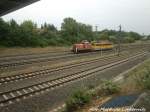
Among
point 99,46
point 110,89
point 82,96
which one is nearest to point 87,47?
point 99,46

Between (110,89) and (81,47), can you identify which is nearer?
(110,89)

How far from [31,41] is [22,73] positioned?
92.3ft

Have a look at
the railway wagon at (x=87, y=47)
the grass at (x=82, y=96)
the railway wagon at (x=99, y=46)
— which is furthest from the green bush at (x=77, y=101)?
the railway wagon at (x=99, y=46)

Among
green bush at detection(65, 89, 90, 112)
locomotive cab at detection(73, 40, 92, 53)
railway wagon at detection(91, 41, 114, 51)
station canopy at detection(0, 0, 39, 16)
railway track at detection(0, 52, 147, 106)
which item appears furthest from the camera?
railway wagon at detection(91, 41, 114, 51)

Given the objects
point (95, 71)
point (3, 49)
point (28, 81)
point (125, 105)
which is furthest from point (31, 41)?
point (125, 105)

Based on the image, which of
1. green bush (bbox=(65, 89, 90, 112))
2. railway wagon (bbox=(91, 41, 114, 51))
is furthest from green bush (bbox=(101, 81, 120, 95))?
railway wagon (bbox=(91, 41, 114, 51))

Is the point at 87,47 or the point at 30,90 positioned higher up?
the point at 87,47

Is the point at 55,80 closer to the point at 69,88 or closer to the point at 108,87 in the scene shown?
the point at 69,88

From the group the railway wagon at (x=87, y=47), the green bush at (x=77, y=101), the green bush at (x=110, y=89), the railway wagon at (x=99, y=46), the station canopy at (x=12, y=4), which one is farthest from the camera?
the railway wagon at (x=99, y=46)

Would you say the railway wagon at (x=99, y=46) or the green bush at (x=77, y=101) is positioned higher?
the railway wagon at (x=99, y=46)

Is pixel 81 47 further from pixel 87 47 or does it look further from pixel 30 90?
pixel 30 90

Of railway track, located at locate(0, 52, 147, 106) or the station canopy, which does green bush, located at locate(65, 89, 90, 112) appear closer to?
railway track, located at locate(0, 52, 147, 106)

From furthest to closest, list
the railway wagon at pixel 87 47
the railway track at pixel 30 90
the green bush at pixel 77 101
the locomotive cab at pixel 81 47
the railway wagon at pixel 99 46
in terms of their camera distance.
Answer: the railway wagon at pixel 99 46 → the railway wagon at pixel 87 47 → the locomotive cab at pixel 81 47 → the railway track at pixel 30 90 → the green bush at pixel 77 101

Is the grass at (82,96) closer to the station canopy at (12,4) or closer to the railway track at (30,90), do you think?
the railway track at (30,90)
